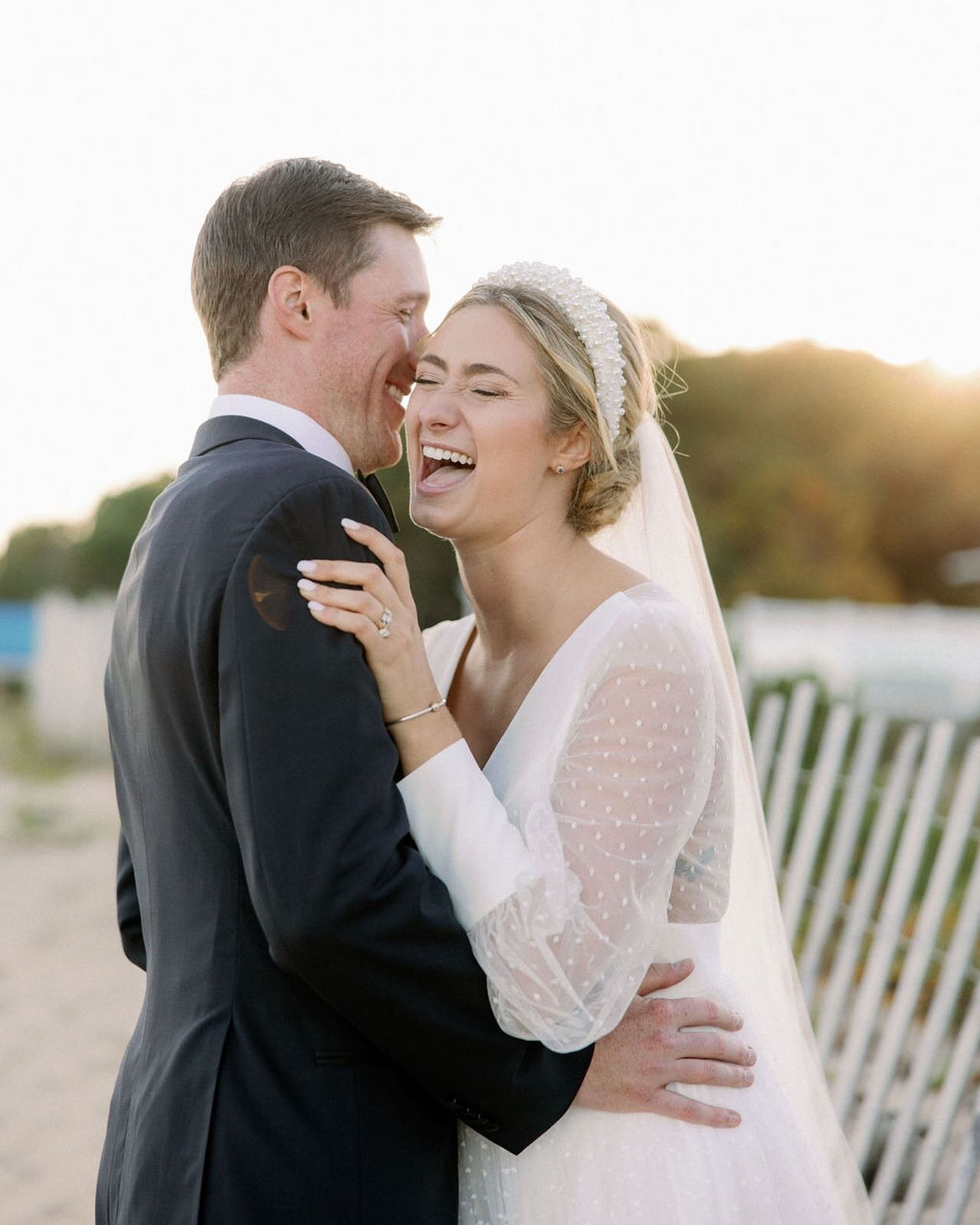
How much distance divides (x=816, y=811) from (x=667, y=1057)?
11.1ft

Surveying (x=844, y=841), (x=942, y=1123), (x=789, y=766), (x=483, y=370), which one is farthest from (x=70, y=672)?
(x=483, y=370)

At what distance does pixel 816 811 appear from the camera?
555 cm

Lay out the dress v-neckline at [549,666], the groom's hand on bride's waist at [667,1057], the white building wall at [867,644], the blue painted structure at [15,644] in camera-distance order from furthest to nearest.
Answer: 1. the blue painted structure at [15,644]
2. the white building wall at [867,644]
3. the dress v-neckline at [549,666]
4. the groom's hand on bride's waist at [667,1057]

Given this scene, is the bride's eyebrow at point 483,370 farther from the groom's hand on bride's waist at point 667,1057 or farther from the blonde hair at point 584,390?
the groom's hand on bride's waist at point 667,1057

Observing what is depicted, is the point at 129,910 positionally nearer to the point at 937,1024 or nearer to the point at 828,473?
the point at 937,1024

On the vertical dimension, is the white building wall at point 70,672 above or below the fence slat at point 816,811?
below

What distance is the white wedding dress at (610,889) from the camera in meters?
2.05

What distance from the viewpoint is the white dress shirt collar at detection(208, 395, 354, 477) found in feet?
7.36

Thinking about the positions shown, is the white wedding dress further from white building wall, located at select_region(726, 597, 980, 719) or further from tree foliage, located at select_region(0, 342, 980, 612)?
tree foliage, located at select_region(0, 342, 980, 612)

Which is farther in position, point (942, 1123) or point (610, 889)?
point (942, 1123)

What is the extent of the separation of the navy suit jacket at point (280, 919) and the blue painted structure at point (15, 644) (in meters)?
28.7

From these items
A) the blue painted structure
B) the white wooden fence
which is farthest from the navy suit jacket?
the blue painted structure

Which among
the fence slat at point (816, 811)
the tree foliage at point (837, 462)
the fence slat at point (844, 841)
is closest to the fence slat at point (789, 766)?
the fence slat at point (816, 811)

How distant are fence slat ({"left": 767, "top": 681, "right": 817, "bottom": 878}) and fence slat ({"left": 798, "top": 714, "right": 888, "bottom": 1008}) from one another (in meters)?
0.31
